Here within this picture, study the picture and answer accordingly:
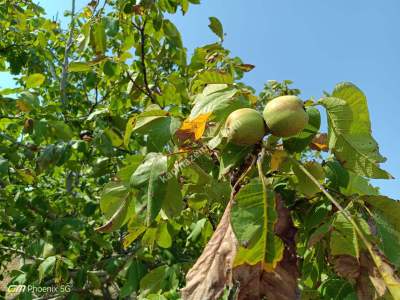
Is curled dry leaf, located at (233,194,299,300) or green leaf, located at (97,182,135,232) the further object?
green leaf, located at (97,182,135,232)

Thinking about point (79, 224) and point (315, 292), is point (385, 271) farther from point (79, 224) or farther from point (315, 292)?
point (79, 224)

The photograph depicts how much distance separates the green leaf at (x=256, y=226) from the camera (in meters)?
0.86

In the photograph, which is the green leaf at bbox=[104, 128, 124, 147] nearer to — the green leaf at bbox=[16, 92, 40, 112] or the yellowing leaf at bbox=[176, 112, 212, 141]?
the green leaf at bbox=[16, 92, 40, 112]

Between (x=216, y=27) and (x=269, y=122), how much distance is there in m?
1.67

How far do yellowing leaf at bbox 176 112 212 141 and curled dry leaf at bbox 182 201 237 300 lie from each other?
0.90 feet

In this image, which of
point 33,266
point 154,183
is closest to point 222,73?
point 154,183

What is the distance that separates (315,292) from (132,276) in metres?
1.57

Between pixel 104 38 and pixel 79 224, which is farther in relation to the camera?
pixel 79 224

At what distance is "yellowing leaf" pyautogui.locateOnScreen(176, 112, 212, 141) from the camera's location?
110 cm

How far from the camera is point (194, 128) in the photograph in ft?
3.70

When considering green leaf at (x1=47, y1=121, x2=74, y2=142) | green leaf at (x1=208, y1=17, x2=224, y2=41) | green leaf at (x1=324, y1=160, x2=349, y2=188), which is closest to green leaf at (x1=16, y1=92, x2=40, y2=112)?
green leaf at (x1=47, y1=121, x2=74, y2=142)

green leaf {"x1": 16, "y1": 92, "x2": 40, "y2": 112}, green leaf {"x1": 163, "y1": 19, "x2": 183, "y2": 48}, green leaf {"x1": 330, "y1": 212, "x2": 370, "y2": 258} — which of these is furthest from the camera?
green leaf {"x1": 163, "y1": 19, "x2": 183, "y2": 48}

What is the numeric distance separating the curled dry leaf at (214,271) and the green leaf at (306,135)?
31 cm

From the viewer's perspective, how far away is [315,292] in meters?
1.45
